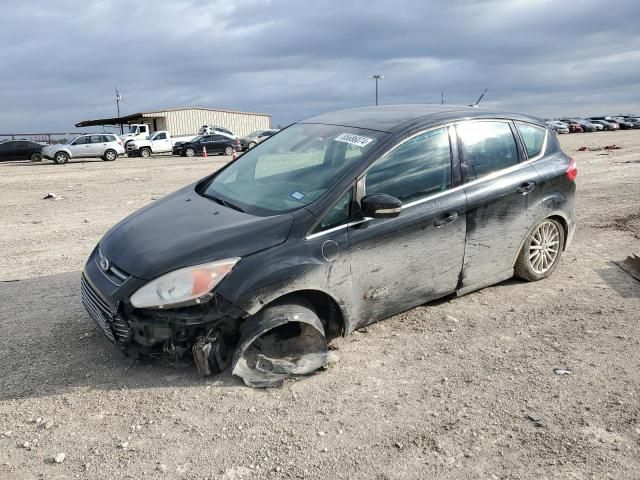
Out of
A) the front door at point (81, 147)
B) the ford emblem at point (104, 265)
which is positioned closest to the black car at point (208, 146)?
the front door at point (81, 147)

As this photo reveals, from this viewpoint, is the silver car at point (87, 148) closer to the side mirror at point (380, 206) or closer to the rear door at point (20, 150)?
the rear door at point (20, 150)

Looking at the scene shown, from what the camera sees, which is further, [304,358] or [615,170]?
[615,170]

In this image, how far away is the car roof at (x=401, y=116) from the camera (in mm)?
4293

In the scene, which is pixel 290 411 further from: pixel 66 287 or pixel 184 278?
pixel 66 287

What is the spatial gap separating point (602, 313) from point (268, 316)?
297 centimetres

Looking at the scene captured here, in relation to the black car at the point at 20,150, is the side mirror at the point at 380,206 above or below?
below

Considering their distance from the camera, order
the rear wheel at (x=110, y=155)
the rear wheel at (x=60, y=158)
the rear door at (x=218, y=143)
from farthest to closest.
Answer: the rear door at (x=218, y=143) → the rear wheel at (x=110, y=155) → the rear wheel at (x=60, y=158)

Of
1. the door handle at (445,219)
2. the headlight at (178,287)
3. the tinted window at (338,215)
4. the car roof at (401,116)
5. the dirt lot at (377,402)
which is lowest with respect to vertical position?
the dirt lot at (377,402)

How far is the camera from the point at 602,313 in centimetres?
459

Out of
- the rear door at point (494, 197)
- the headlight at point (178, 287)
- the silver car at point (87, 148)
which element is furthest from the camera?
the silver car at point (87, 148)

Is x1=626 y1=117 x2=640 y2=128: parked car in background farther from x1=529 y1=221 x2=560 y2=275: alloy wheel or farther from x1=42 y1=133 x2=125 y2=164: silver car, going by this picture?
x1=529 y1=221 x2=560 y2=275: alloy wheel

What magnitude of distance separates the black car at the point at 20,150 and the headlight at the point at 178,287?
31153 millimetres

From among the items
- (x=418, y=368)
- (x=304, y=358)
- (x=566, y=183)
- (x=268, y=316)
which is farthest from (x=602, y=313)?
(x=268, y=316)

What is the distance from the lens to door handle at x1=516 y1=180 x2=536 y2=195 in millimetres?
4686
